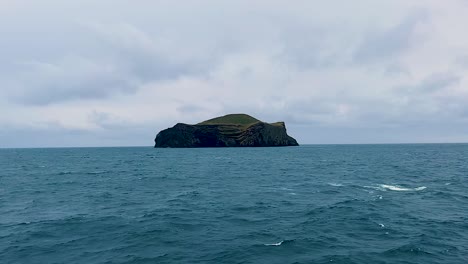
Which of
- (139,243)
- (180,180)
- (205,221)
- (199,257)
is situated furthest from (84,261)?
(180,180)

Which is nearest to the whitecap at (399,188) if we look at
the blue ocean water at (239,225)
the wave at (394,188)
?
the wave at (394,188)

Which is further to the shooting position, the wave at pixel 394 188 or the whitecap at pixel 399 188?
the wave at pixel 394 188

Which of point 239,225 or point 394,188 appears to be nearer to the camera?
point 239,225

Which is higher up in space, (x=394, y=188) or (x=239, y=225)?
(x=394, y=188)

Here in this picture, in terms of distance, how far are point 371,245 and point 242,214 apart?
17.0 meters

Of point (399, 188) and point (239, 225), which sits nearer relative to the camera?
point (239, 225)

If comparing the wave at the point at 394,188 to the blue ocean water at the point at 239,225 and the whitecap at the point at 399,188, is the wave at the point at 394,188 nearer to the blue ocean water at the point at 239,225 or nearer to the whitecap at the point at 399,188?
the whitecap at the point at 399,188

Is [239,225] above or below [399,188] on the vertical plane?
below

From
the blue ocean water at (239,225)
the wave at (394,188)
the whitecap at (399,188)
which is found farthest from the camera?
the wave at (394,188)

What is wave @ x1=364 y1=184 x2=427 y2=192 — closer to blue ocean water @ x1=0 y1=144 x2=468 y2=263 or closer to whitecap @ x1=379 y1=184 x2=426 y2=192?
whitecap @ x1=379 y1=184 x2=426 y2=192

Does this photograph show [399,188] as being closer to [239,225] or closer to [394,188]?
[394,188]

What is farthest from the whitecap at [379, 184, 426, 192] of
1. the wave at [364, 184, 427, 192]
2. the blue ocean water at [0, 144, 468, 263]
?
the blue ocean water at [0, 144, 468, 263]

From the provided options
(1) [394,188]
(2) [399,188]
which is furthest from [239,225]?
(2) [399,188]

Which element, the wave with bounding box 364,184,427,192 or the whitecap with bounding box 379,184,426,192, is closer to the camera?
the whitecap with bounding box 379,184,426,192
